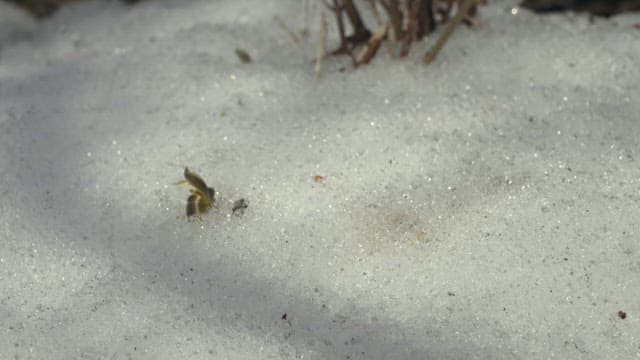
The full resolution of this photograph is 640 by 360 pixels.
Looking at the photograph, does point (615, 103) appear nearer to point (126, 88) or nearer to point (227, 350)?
point (227, 350)

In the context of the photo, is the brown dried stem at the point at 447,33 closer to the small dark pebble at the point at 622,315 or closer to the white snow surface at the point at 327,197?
the white snow surface at the point at 327,197

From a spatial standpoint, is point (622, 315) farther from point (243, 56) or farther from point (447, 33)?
point (243, 56)

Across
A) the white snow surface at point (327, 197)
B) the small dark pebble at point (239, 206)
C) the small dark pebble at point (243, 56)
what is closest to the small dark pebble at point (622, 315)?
the white snow surface at point (327, 197)

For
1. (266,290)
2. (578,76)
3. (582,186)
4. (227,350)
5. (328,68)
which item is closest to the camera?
(227,350)

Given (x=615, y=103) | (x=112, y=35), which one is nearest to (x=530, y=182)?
(x=615, y=103)

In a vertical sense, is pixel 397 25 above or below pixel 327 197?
above

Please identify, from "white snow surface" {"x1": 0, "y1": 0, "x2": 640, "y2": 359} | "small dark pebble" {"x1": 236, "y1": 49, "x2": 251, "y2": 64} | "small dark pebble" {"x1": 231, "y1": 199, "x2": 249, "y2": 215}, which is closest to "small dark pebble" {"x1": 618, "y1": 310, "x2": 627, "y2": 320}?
"white snow surface" {"x1": 0, "y1": 0, "x2": 640, "y2": 359}

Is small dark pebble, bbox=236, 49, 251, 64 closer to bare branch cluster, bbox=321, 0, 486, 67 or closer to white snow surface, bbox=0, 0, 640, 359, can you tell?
white snow surface, bbox=0, 0, 640, 359

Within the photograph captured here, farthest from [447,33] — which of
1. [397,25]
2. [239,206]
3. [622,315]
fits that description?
[622,315]

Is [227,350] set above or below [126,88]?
below
